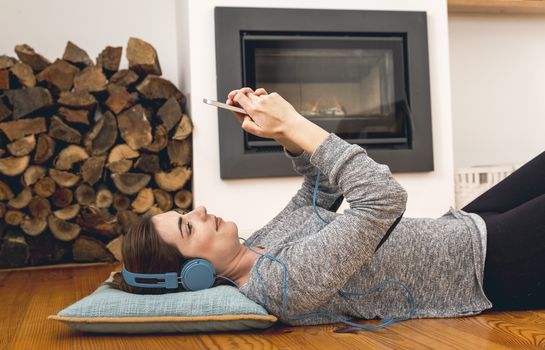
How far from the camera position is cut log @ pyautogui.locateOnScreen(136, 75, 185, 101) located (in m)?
3.08

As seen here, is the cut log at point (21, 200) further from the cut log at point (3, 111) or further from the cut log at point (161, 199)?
the cut log at point (161, 199)

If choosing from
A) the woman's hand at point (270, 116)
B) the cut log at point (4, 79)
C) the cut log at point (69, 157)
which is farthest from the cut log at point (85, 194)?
the woman's hand at point (270, 116)

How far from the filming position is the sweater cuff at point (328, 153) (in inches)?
53.4

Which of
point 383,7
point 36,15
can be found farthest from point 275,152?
point 36,15

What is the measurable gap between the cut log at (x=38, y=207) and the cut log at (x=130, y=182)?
1.07 feet

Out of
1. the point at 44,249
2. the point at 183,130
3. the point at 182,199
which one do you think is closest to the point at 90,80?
the point at 183,130

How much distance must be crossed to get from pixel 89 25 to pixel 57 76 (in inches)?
21.2

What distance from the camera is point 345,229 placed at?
1335mm

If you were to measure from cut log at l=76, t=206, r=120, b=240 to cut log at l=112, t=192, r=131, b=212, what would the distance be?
0.05 meters

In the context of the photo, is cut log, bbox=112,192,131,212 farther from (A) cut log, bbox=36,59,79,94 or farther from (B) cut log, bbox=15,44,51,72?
(B) cut log, bbox=15,44,51,72

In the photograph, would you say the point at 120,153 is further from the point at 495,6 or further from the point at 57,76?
the point at 495,6

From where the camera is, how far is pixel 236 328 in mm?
1433

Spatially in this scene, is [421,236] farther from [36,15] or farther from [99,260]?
[36,15]

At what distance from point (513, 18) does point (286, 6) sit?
1.57 m
